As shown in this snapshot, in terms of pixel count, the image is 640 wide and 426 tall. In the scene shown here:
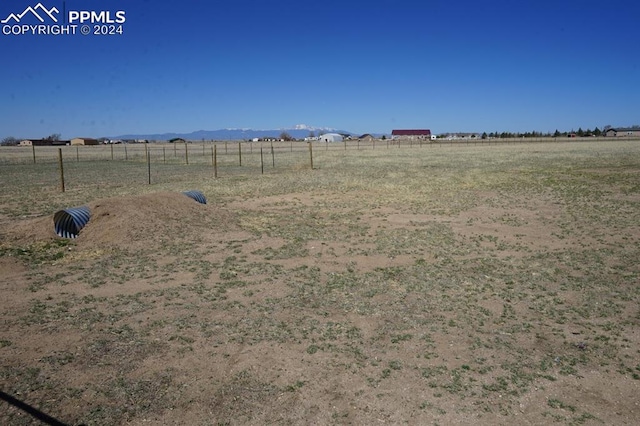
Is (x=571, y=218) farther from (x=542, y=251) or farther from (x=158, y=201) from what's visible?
(x=158, y=201)

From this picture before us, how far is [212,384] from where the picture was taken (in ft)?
15.8

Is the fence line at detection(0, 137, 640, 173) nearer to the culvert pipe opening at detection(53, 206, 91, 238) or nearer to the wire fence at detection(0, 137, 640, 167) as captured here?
the wire fence at detection(0, 137, 640, 167)

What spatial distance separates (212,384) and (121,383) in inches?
35.5

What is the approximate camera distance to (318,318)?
6539mm

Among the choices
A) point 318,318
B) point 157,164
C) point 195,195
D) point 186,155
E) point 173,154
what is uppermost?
point 173,154

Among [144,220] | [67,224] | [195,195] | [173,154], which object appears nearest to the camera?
[67,224]

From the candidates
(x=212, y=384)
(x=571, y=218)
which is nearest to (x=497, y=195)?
(x=571, y=218)

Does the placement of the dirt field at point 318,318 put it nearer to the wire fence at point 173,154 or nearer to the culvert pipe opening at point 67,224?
the culvert pipe opening at point 67,224

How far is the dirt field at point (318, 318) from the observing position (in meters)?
4.52

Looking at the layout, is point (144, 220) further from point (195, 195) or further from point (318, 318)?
point (318, 318)

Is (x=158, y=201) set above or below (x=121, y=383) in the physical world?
above

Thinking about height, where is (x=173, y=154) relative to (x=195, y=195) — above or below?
above

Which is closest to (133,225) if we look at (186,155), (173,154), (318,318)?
(318,318)

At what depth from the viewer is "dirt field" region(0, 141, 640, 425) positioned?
452 centimetres
